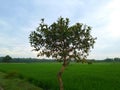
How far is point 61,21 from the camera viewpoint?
11477 mm

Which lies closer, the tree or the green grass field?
the tree

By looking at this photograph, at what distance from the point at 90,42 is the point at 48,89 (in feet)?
25.0

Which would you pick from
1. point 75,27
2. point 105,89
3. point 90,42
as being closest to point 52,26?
point 75,27

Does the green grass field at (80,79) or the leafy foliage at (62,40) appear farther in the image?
the green grass field at (80,79)

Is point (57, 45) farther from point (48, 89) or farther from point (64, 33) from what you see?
point (48, 89)

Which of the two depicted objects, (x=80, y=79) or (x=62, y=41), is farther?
(x=80, y=79)

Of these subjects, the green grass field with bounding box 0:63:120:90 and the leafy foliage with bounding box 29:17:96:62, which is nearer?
the leafy foliage with bounding box 29:17:96:62

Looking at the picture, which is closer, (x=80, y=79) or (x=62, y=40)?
(x=62, y=40)

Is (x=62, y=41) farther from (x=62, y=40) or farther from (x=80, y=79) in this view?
(x=80, y=79)

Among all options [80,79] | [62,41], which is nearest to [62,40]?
[62,41]

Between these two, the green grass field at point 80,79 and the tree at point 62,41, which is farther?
the green grass field at point 80,79

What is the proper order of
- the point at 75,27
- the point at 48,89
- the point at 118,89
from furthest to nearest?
the point at 48,89 → the point at 118,89 → the point at 75,27

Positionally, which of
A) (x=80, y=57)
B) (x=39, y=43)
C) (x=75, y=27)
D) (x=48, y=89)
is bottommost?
(x=48, y=89)

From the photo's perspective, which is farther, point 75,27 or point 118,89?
point 118,89
